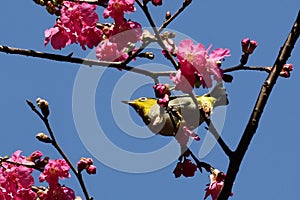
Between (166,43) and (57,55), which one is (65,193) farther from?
(166,43)

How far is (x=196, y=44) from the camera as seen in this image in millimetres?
2939

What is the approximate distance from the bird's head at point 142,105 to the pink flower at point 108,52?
2.25 m

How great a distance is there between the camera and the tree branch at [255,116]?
8.59 feet

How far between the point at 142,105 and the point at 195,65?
2.97 metres

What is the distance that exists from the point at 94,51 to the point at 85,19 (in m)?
0.23

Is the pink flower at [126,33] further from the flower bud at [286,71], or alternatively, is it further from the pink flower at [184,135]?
the flower bud at [286,71]

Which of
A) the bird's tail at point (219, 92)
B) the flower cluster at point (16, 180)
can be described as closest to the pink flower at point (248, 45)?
the bird's tail at point (219, 92)

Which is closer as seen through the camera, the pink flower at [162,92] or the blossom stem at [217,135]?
the blossom stem at [217,135]

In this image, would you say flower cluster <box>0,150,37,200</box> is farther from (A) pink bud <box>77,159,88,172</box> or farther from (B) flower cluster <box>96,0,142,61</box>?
(B) flower cluster <box>96,0,142,61</box>

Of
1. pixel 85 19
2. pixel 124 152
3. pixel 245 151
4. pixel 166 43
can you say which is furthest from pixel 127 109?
pixel 245 151

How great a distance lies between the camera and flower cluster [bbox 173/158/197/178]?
3424mm

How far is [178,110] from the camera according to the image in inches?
156

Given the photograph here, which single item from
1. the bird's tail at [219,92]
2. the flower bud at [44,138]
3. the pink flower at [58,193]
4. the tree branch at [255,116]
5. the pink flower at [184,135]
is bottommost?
the tree branch at [255,116]

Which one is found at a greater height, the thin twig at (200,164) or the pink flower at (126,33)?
the pink flower at (126,33)
